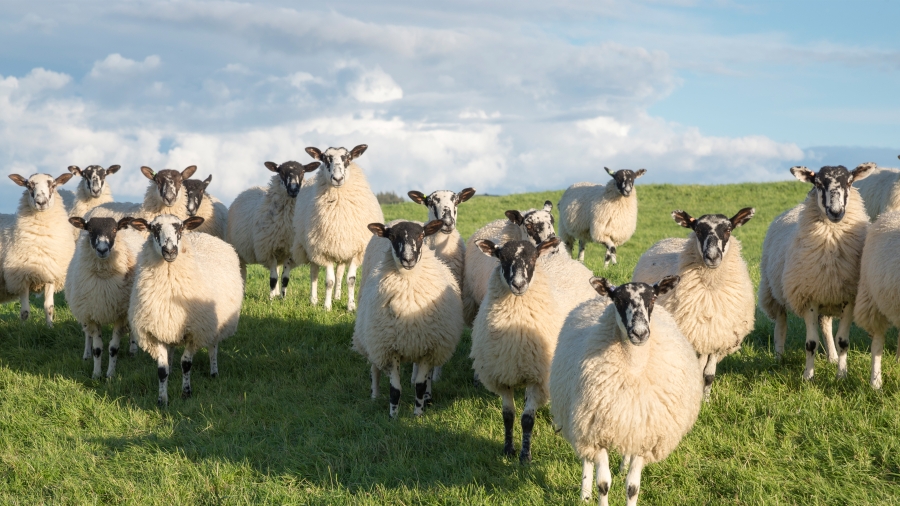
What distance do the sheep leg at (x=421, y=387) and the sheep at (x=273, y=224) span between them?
21.2 feet

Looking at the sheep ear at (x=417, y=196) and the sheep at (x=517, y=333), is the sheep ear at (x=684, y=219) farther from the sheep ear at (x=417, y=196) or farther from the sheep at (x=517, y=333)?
the sheep ear at (x=417, y=196)

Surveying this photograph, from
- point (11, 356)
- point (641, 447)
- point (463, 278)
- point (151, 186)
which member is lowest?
point (11, 356)

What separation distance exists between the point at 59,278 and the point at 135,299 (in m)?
4.59

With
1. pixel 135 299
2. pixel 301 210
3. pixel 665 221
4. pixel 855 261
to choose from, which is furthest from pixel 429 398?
pixel 665 221

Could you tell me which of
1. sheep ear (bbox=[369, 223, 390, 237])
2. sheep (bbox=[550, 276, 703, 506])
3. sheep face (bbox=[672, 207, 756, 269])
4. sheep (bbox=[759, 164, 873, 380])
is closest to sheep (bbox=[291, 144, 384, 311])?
sheep ear (bbox=[369, 223, 390, 237])

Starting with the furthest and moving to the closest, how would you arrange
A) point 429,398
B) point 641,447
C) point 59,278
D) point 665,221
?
point 665,221
point 59,278
point 429,398
point 641,447

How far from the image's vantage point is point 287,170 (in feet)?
46.8

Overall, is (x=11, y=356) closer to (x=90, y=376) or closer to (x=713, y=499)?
(x=90, y=376)

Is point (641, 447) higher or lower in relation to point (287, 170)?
lower

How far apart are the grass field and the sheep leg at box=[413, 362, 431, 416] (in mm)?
155

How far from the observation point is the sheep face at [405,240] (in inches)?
314

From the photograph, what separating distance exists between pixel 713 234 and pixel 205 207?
10173 millimetres

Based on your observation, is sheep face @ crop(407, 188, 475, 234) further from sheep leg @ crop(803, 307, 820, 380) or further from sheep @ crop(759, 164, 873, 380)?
sheep leg @ crop(803, 307, 820, 380)

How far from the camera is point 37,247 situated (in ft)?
41.8
